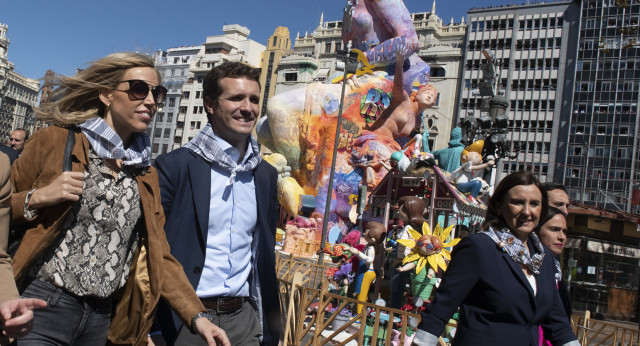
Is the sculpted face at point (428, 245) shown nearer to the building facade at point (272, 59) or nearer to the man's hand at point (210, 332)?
the man's hand at point (210, 332)

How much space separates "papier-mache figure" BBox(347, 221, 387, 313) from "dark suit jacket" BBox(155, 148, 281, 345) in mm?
6565

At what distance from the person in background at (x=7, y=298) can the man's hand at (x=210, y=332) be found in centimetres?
75

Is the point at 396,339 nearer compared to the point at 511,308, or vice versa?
the point at 511,308

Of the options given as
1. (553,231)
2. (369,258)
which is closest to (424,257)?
(369,258)

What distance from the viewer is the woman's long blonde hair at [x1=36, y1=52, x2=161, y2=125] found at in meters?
2.81

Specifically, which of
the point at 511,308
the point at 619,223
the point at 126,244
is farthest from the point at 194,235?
the point at 619,223

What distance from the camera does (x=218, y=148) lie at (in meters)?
3.34

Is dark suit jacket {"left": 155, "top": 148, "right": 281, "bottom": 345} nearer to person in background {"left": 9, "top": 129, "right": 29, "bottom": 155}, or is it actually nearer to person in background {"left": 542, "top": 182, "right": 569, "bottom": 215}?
person in background {"left": 542, "top": 182, "right": 569, "bottom": 215}

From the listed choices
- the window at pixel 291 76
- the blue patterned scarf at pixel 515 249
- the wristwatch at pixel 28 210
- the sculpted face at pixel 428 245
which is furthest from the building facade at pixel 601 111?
the wristwatch at pixel 28 210

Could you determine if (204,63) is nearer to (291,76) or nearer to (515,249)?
(291,76)

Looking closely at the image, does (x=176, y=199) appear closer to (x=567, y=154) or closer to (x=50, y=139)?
(x=50, y=139)

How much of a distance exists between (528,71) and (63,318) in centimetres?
6800

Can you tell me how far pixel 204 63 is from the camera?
9119 cm

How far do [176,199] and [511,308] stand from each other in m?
1.76
